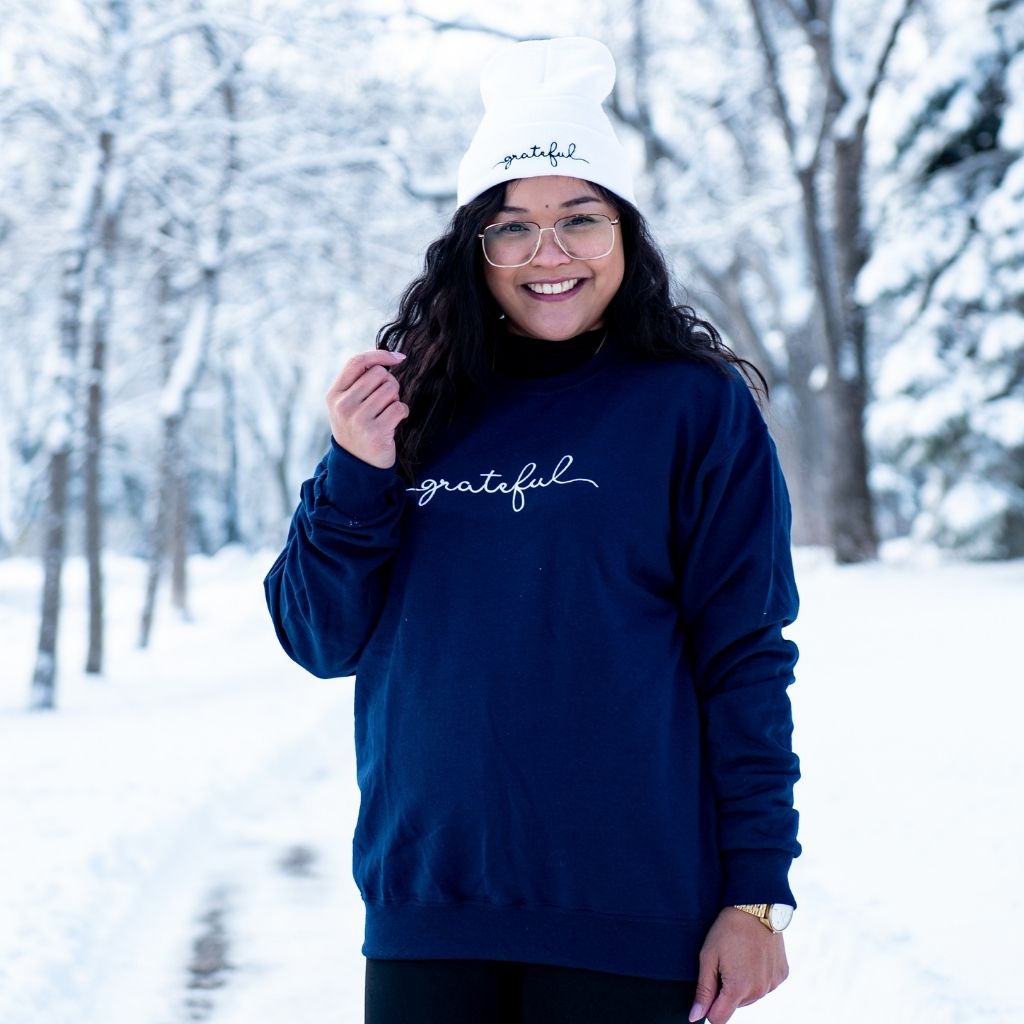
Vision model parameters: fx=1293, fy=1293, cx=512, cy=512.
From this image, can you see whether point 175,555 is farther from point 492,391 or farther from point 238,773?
point 492,391

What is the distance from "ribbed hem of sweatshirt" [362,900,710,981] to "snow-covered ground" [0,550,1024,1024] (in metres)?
2.06

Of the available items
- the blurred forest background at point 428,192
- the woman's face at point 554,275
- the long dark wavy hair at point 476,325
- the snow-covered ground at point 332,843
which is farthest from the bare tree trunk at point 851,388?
the woman's face at point 554,275

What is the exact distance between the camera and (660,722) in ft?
5.64

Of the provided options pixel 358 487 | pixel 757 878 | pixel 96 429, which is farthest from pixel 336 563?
pixel 96 429

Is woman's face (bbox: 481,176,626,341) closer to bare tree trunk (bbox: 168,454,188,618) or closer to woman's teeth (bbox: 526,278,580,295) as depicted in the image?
woman's teeth (bbox: 526,278,580,295)

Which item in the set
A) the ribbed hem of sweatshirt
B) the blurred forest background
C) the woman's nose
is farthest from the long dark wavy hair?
the blurred forest background

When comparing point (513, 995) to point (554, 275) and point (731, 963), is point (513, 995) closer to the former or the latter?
point (731, 963)

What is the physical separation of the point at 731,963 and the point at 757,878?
113mm

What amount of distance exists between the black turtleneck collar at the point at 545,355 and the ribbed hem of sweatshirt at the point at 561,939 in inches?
30.9

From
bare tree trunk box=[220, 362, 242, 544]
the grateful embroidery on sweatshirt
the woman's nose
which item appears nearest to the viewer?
the grateful embroidery on sweatshirt

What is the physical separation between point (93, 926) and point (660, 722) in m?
3.45

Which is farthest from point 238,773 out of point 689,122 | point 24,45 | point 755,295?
point 755,295

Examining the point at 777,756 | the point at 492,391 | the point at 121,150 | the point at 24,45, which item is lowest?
the point at 777,756

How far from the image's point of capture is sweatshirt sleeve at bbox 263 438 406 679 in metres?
1.81
